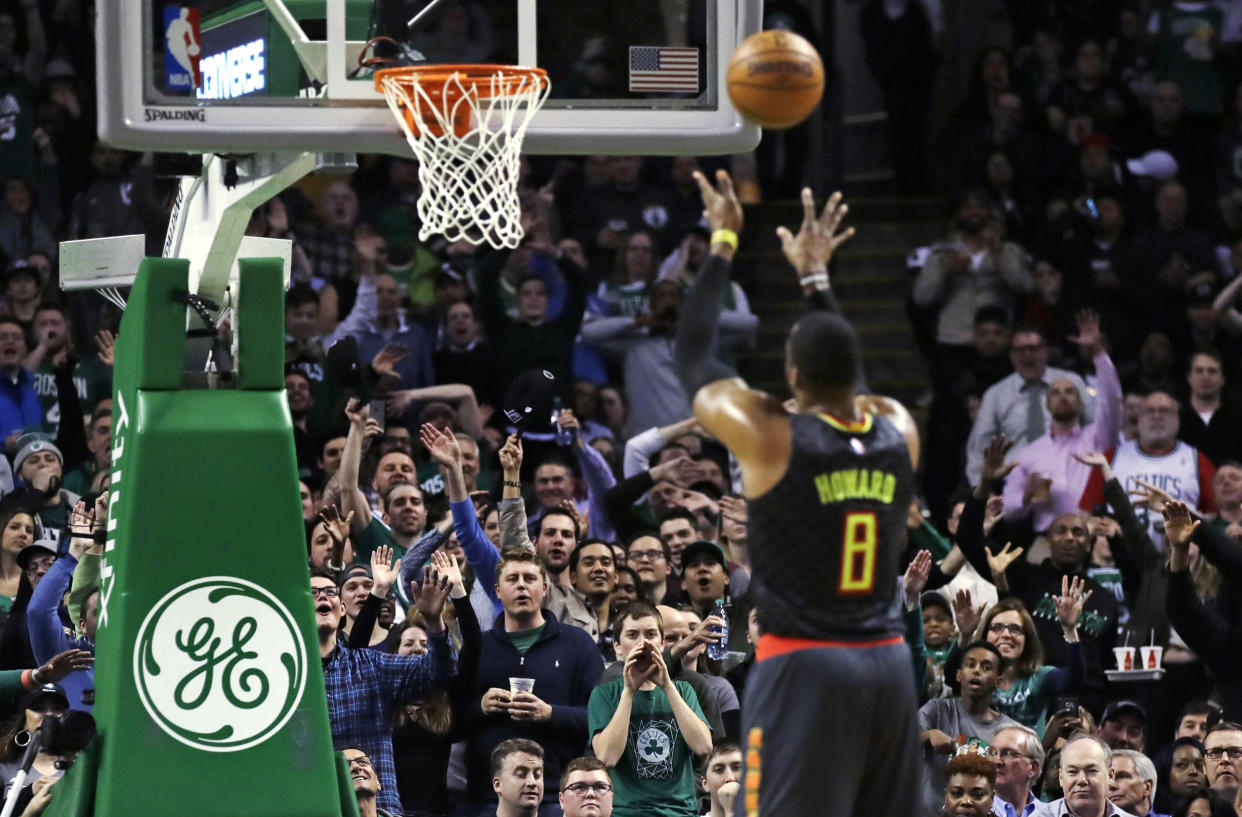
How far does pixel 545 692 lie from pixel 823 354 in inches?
153

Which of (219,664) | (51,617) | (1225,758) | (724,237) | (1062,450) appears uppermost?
(724,237)

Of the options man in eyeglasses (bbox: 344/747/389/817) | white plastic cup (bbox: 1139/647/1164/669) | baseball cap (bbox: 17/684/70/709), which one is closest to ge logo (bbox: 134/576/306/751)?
man in eyeglasses (bbox: 344/747/389/817)

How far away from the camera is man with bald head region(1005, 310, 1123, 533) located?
1439cm

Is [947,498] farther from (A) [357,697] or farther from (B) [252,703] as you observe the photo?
(B) [252,703]

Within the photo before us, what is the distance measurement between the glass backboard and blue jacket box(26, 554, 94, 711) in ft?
10.6

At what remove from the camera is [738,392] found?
706 centimetres

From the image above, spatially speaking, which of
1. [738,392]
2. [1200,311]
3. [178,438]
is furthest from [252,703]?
[1200,311]

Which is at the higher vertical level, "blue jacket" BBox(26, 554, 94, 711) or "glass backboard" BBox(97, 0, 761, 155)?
"glass backboard" BBox(97, 0, 761, 155)

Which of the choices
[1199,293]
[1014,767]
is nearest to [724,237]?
[1014,767]

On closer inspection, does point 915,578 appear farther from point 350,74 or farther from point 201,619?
point 350,74

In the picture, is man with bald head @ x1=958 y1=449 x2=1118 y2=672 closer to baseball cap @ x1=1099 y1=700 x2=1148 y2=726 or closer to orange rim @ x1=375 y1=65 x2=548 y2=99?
baseball cap @ x1=1099 y1=700 x2=1148 y2=726

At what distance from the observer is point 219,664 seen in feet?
26.8

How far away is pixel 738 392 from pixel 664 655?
143 inches

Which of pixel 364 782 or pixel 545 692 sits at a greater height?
pixel 545 692
